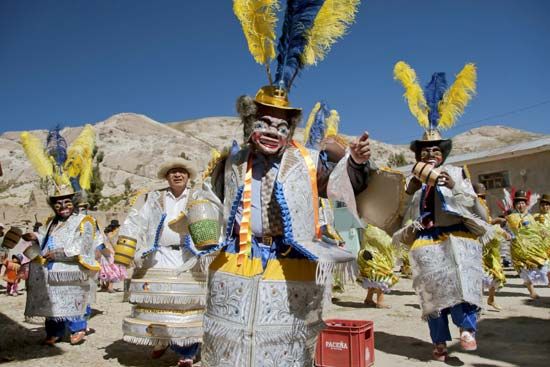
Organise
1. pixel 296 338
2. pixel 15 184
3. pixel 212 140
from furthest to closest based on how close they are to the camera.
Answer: pixel 212 140 → pixel 15 184 → pixel 296 338

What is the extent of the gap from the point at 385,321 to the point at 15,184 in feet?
211

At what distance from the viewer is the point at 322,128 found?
652cm

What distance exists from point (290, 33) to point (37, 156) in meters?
5.34

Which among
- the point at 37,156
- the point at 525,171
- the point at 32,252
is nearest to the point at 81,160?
the point at 37,156

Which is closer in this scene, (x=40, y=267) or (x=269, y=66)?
(x=269, y=66)

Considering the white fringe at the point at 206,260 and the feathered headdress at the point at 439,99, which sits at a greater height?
the feathered headdress at the point at 439,99

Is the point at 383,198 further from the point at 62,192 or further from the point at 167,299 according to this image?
the point at 62,192

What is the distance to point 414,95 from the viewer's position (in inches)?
221

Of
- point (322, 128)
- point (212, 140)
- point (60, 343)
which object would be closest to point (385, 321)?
point (322, 128)

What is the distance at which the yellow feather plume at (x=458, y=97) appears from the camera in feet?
18.1

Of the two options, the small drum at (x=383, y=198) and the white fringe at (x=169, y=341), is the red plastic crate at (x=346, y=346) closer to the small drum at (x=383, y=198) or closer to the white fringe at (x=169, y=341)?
the white fringe at (x=169, y=341)

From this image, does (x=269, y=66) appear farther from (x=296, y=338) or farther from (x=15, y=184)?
(x=15, y=184)

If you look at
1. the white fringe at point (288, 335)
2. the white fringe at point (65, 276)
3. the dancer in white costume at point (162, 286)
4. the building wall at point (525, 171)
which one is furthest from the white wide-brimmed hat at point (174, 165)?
the building wall at point (525, 171)

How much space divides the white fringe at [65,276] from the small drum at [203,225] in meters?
4.22
